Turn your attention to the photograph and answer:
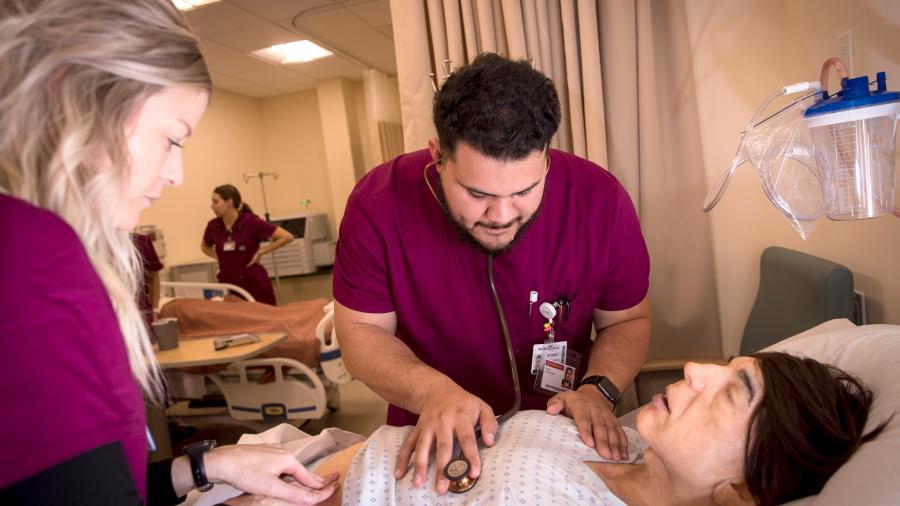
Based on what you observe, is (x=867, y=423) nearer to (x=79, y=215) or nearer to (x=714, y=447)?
(x=714, y=447)

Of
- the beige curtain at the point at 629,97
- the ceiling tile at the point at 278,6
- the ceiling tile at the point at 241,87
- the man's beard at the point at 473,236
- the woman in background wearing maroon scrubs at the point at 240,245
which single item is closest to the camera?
the man's beard at the point at 473,236

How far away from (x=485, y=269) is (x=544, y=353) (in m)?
0.25

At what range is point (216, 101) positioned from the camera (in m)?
5.95

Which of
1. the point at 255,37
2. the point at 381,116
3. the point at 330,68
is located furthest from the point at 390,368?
the point at 381,116

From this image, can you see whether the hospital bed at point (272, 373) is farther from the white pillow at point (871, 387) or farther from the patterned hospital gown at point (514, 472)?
the white pillow at point (871, 387)

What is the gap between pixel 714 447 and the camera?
1.07 meters

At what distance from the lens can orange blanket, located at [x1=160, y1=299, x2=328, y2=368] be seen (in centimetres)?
326

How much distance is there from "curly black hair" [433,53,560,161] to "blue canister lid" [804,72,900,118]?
18.3 inches

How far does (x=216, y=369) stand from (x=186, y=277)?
2423mm

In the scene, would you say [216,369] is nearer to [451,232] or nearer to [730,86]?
[451,232]

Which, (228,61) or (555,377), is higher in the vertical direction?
(228,61)

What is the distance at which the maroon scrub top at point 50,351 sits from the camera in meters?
0.47

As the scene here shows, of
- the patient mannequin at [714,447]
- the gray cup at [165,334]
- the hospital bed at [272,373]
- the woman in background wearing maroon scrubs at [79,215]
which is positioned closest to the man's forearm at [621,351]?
the patient mannequin at [714,447]

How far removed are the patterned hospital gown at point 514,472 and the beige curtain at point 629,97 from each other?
0.92 metres
